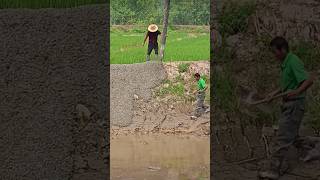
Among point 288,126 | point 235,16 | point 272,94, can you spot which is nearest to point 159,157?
point 235,16

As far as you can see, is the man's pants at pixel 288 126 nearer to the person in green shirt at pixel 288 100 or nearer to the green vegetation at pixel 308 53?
the person in green shirt at pixel 288 100

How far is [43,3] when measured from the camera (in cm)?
514

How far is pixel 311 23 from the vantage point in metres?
5.23

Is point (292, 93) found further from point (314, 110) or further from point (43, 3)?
point (43, 3)

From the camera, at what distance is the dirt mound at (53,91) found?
509 centimetres

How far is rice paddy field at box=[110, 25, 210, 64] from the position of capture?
1834 centimetres

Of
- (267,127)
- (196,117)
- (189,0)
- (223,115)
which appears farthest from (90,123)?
(189,0)

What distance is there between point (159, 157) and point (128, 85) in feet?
13.4

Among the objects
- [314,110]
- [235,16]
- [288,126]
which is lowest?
[288,126]

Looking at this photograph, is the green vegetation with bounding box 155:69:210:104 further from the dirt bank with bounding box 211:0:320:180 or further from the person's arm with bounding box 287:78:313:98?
the person's arm with bounding box 287:78:313:98

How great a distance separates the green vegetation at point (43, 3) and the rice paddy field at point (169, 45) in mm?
12133

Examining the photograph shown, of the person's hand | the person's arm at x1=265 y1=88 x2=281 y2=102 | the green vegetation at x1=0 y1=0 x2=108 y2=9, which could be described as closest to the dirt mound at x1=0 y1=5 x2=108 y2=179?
the green vegetation at x1=0 y1=0 x2=108 y2=9

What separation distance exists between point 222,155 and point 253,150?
1.08 ft

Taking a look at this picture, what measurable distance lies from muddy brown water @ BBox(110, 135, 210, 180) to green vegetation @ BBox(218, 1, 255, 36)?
3405 millimetres
